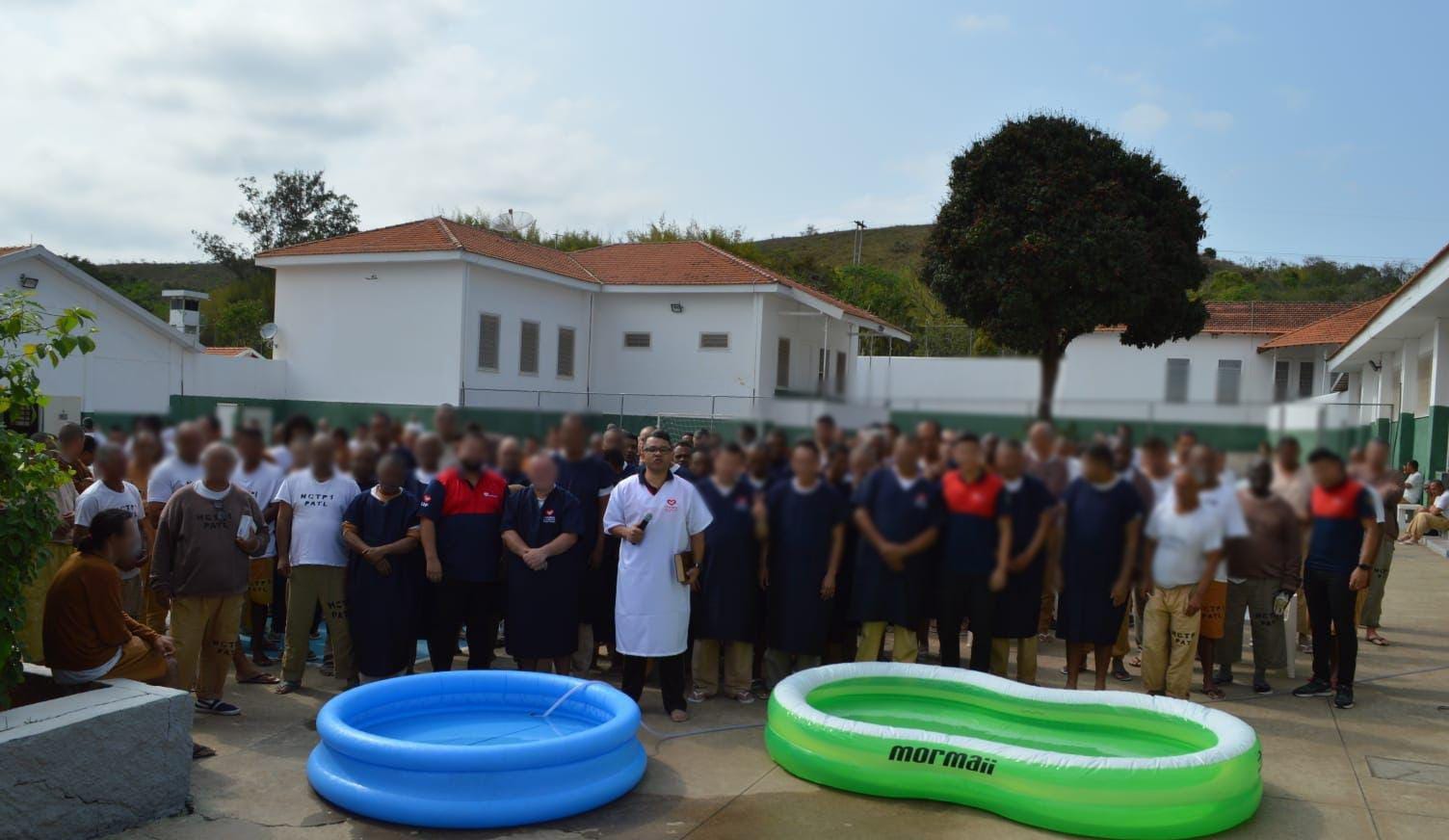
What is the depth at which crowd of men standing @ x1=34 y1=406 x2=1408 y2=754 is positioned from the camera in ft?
18.9

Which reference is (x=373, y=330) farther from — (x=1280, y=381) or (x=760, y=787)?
(x=1280, y=381)

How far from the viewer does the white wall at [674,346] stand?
812 centimetres

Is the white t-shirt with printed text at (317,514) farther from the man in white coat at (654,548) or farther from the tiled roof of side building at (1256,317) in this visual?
the tiled roof of side building at (1256,317)

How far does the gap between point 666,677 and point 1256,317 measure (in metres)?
4.41

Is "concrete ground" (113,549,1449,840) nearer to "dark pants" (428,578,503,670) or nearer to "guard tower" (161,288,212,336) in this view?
"dark pants" (428,578,503,670)

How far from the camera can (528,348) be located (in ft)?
29.3

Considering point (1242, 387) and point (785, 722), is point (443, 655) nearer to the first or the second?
point (785, 722)

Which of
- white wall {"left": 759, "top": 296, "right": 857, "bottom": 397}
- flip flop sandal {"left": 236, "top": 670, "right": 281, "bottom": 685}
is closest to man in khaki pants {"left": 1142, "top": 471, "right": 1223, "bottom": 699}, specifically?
white wall {"left": 759, "top": 296, "right": 857, "bottom": 397}

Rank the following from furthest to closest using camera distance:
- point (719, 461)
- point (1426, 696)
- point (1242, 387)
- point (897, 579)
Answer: point (1426, 696)
point (719, 461)
point (897, 579)
point (1242, 387)

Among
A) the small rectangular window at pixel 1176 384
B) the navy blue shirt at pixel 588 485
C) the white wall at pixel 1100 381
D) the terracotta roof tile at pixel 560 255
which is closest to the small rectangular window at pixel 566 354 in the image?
the terracotta roof tile at pixel 560 255

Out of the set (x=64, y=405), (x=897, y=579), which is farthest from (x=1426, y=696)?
(x=64, y=405)

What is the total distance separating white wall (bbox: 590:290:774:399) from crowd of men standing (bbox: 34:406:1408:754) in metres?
0.68

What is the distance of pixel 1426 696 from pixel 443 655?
7.81 meters

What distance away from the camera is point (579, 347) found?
903cm
